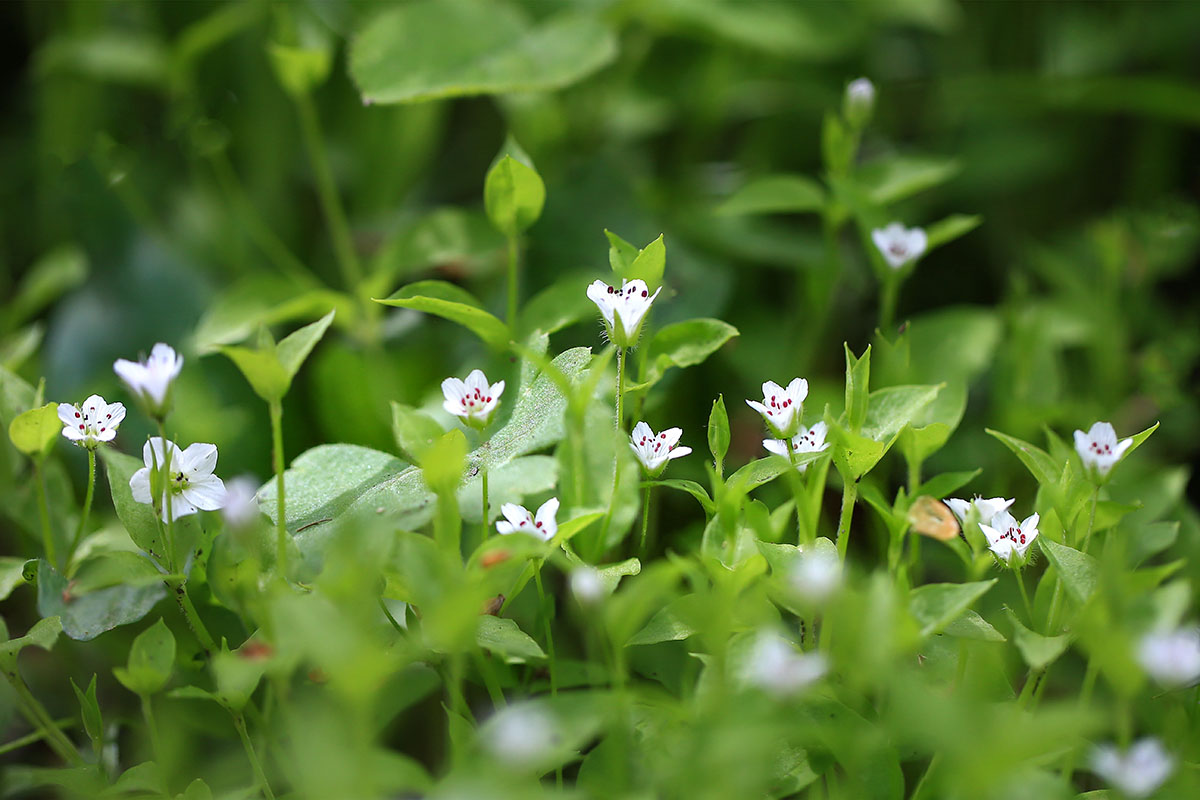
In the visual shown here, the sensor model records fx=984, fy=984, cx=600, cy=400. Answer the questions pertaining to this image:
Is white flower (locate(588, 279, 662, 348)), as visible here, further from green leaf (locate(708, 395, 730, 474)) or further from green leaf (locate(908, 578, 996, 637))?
green leaf (locate(908, 578, 996, 637))

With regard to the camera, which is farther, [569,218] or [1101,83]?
[1101,83]

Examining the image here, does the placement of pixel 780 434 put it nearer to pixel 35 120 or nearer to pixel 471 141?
pixel 471 141

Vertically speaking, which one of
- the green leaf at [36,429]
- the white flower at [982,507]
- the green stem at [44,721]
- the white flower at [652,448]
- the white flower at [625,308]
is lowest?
the green stem at [44,721]

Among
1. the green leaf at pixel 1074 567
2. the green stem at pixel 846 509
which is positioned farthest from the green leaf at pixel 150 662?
the green leaf at pixel 1074 567

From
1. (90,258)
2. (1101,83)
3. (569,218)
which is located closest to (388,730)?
(569,218)

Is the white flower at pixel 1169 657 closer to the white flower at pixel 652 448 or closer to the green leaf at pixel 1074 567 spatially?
the green leaf at pixel 1074 567
